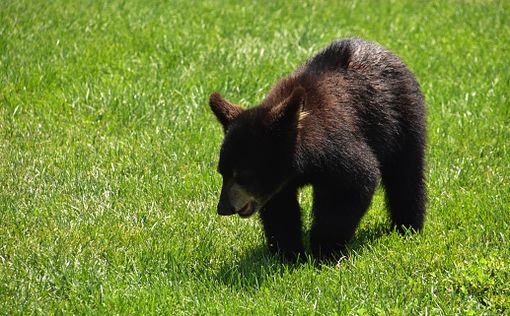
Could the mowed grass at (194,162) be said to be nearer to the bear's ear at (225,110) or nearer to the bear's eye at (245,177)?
the bear's eye at (245,177)

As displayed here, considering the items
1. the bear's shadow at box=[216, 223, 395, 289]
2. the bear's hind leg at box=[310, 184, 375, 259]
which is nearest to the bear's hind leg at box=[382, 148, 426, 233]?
the bear's shadow at box=[216, 223, 395, 289]

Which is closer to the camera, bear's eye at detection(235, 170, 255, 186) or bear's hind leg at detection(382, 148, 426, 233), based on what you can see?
bear's eye at detection(235, 170, 255, 186)

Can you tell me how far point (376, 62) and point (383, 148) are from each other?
0.65 meters

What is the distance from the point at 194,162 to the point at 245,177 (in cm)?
215

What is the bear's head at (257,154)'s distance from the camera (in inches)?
225

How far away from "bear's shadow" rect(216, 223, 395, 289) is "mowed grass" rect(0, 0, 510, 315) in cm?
2

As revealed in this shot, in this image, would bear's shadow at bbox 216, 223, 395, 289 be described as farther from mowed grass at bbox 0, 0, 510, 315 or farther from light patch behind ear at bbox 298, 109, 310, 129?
light patch behind ear at bbox 298, 109, 310, 129

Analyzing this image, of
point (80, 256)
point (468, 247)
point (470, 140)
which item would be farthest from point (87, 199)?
point (470, 140)

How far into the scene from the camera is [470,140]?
330 inches

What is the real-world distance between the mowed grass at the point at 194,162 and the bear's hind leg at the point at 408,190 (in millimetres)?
140

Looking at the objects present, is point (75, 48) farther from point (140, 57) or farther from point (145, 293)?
point (145, 293)

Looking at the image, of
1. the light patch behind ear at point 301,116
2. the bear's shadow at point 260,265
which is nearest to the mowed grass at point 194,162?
the bear's shadow at point 260,265

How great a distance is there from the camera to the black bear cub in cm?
577

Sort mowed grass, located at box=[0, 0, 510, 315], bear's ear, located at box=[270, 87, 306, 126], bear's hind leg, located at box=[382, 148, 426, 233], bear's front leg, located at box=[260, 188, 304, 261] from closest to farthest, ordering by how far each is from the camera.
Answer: mowed grass, located at box=[0, 0, 510, 315]
bear's ear, located at box=[270, 87, 306, 126]
bear's front leg, located at box=[260, 188, 304, 261]
bear's hind leg, located at box=[382, 148, 426, 233]
